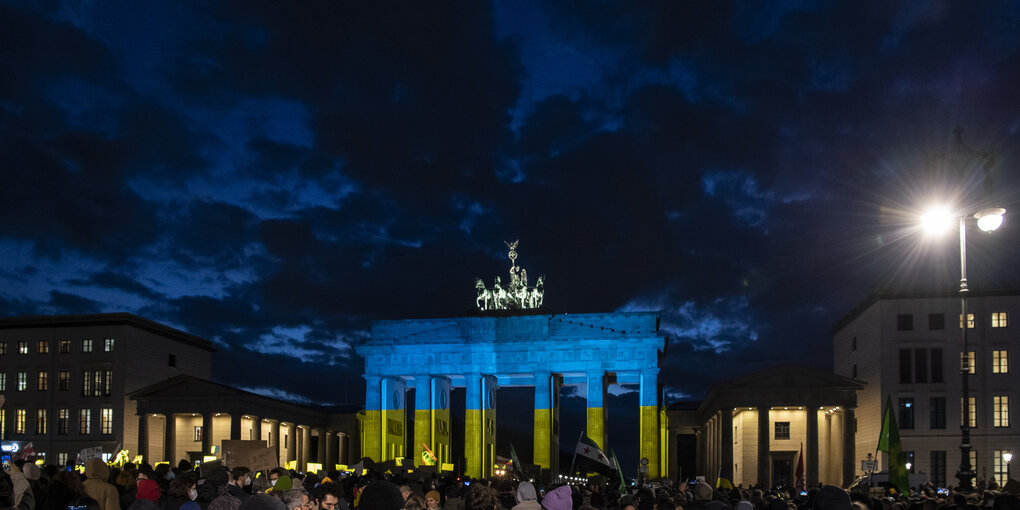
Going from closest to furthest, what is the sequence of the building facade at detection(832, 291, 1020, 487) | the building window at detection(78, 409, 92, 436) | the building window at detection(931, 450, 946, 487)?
the building facade at detection(832, 291, 1020, 487) → the building window at detection(931, 450, 946, 487) → the building window at detection(78, 409, 92, 436)

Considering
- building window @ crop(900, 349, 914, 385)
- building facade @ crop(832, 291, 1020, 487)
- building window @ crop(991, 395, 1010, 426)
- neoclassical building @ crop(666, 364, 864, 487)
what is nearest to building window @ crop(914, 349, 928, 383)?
building facade @ crop(832, 291, 1020, 487)

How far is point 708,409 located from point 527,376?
17.2 metres

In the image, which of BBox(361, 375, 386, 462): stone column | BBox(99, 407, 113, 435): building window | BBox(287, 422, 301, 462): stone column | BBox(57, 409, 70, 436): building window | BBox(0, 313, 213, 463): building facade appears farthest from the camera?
BBox(287, 422, 301, 462): stone column

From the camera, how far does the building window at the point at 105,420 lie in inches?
3460

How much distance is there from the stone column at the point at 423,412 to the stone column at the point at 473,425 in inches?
142

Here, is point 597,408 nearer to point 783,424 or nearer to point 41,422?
point 783,424

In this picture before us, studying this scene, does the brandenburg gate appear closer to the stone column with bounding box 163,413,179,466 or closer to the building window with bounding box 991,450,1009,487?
the stone column with bounding box 163,413,179,466

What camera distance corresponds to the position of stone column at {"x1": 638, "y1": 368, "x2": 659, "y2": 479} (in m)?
80.7

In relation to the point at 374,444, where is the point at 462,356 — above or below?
above

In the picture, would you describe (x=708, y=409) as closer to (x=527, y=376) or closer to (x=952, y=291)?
(x=527, y=376)

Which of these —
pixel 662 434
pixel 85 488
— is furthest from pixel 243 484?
pixel 662 434

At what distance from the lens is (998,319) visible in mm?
74750

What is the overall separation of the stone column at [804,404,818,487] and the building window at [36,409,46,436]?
224 feet

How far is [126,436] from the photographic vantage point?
87750 mm
